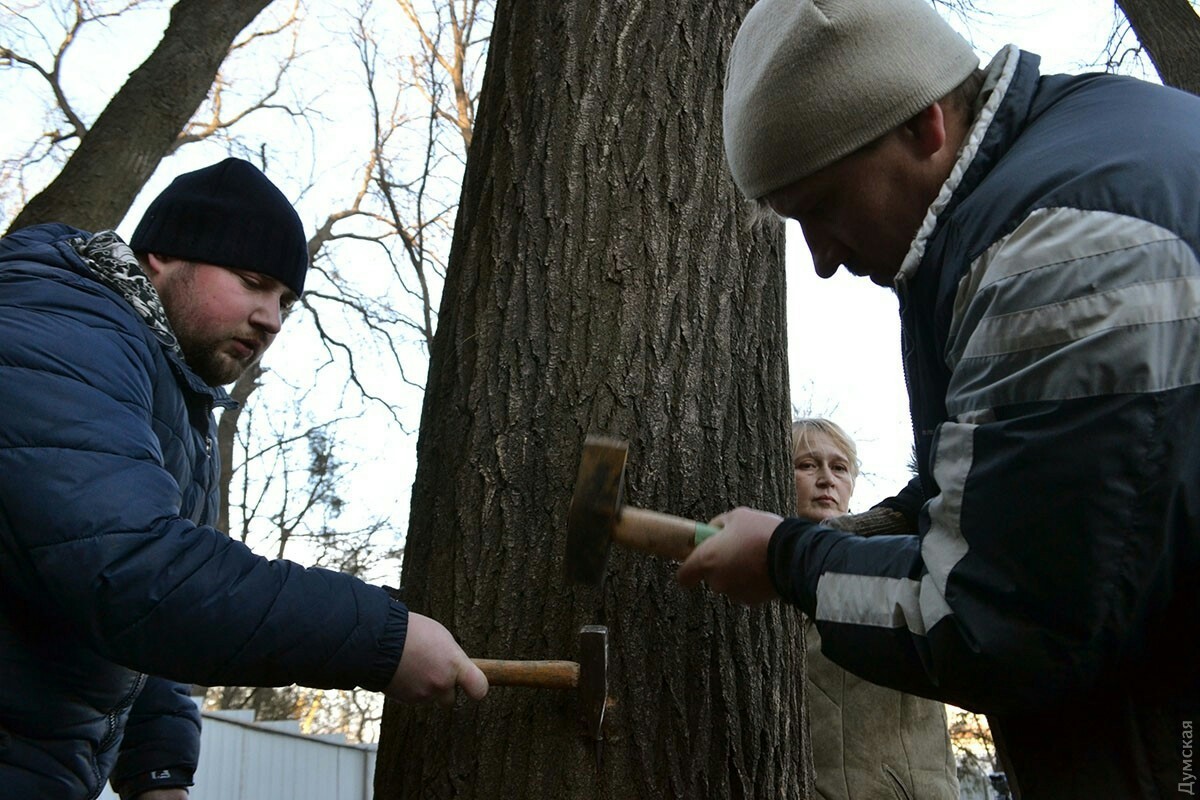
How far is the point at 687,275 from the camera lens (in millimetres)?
2816

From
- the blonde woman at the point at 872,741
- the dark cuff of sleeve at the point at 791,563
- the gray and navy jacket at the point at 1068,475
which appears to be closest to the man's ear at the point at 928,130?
the gray and navy jacket at the point at 1068,475

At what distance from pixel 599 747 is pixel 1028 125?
1.59m

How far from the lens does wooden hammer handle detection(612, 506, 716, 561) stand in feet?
7.34

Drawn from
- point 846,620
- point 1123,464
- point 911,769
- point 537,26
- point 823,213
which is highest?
point 537,26

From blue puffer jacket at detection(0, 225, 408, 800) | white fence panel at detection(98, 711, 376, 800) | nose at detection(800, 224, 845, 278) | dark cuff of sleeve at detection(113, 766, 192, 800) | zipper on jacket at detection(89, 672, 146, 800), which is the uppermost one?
nose at detection(800, 224, 845, 278)

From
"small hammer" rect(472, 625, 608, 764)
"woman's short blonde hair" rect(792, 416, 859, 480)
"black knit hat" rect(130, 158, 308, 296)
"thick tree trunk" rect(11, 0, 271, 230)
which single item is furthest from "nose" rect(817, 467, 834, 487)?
"thick tree trunk" rect(11, 0, 271, 230)

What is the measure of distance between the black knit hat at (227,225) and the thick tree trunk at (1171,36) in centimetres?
607

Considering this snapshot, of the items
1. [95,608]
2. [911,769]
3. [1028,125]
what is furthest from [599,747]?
[911,769]

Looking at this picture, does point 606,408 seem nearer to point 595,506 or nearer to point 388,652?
point 595,506

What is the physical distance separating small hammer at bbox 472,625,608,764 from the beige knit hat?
1.08m

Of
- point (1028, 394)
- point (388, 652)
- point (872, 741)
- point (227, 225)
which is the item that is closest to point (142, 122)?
point (227, 225)

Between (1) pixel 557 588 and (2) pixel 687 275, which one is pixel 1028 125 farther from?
(1) pixel 557 588

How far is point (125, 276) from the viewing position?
2.40 meters

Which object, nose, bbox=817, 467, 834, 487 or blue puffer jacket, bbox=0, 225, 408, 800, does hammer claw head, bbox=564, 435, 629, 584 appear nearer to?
blue puffer jacket, bbox=0, 225, 408, 800
